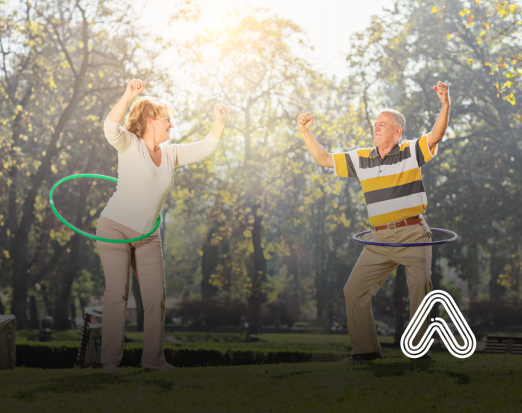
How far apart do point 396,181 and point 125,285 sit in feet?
9.26

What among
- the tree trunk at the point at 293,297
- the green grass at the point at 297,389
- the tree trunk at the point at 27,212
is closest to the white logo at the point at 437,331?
the green grass at the point at 297,389

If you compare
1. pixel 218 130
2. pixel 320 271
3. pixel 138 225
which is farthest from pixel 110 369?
pixel 320 271

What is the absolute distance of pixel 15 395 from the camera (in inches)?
167

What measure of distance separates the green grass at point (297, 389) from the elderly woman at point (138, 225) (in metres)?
0.36

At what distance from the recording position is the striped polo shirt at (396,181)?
5457mm

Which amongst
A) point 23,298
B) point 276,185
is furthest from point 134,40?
point 23,298

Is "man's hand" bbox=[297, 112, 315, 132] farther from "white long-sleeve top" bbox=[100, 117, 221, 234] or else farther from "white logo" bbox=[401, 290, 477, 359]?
"white logo" bbox=[401, 290, 477, 359]

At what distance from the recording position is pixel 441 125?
17.2 ft

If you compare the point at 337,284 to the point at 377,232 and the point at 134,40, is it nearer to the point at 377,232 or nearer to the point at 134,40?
the point at 134,40

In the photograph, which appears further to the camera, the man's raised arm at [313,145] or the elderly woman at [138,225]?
the man's raised arm at [313,145]

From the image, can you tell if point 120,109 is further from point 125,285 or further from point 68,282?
point 68,282

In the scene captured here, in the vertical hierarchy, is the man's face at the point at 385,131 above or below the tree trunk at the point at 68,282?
above

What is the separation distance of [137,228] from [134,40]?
16.8 m

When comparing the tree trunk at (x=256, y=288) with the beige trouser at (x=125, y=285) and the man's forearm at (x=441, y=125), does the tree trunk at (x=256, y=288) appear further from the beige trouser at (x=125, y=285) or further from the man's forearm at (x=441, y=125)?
the man's forearm at (x=441, y=125)
